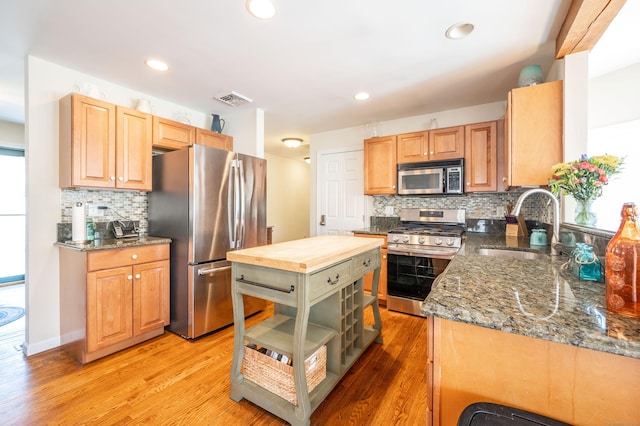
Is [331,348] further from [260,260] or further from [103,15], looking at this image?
[103,15]

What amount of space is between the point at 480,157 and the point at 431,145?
550 millimetres

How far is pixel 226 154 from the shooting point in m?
2.71

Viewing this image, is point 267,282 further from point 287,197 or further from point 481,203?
point 287,197

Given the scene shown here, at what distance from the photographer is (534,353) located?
0.74 m

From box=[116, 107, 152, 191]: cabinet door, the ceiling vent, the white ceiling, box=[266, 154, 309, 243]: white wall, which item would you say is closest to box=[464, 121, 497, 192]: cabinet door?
the white ceiling

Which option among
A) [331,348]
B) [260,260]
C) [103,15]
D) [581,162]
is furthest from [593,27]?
[103,15]

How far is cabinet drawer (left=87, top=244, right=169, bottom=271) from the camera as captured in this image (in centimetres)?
210

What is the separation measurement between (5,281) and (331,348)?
5.45 metres

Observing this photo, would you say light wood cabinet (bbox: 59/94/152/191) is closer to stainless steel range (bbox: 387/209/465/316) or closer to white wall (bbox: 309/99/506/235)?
white wall (bbox: 309/99/506/235)

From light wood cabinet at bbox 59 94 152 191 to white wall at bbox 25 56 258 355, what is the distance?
97 mm

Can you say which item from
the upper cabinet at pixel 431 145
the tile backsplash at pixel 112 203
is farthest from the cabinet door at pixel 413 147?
the tile backsplash at pixel 112 203

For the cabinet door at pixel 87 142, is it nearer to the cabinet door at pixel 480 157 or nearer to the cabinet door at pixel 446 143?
the cabinet door at pixel 446 143

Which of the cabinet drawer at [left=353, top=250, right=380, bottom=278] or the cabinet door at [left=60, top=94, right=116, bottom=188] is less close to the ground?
the cabinet door at [left=60, top=94, right=116, bottom=188]

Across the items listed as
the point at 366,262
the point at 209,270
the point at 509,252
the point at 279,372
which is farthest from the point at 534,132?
the point at 209,270
